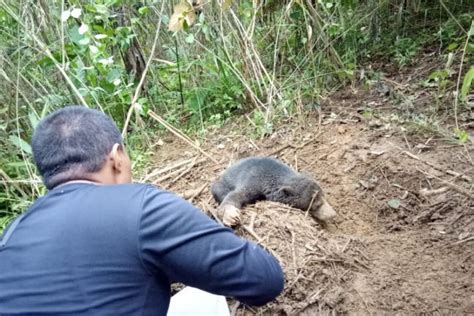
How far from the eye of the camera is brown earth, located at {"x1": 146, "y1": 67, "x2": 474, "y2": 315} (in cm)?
285

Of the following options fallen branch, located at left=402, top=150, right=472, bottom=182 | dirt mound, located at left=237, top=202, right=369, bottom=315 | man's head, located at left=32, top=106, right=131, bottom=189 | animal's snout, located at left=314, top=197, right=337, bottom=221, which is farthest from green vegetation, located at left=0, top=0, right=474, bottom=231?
man's head, located at left=32, top=106, right=131, bottom=189

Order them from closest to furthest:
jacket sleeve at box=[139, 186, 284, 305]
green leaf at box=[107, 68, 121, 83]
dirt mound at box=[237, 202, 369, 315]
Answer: jacket sleeve at box=[139, 186, 284, 305], dirt mound at box=[237, 202, 369, 315], green leaf at box=[107, 68, 121, 83]

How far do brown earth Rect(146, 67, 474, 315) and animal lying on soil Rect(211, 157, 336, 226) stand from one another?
0.12 m

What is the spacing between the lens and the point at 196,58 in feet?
19.1

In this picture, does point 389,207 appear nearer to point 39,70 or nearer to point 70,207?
point 70,207

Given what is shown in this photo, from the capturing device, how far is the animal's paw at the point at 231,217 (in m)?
3.19

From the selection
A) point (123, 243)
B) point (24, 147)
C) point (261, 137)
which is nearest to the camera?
point (123, 243)

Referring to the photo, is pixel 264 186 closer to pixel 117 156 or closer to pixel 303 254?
pixel 303 254

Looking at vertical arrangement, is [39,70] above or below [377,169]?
above

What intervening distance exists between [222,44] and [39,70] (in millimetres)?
1731

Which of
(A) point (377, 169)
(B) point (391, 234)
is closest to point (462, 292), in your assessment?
(B) point (391, 234)

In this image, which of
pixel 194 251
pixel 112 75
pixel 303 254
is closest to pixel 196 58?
pixel 112 75

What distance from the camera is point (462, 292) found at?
9.22 feet

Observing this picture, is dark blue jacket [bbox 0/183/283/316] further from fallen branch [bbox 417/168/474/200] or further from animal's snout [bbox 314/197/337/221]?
fallen branch [bbox 417/168/474/200]
